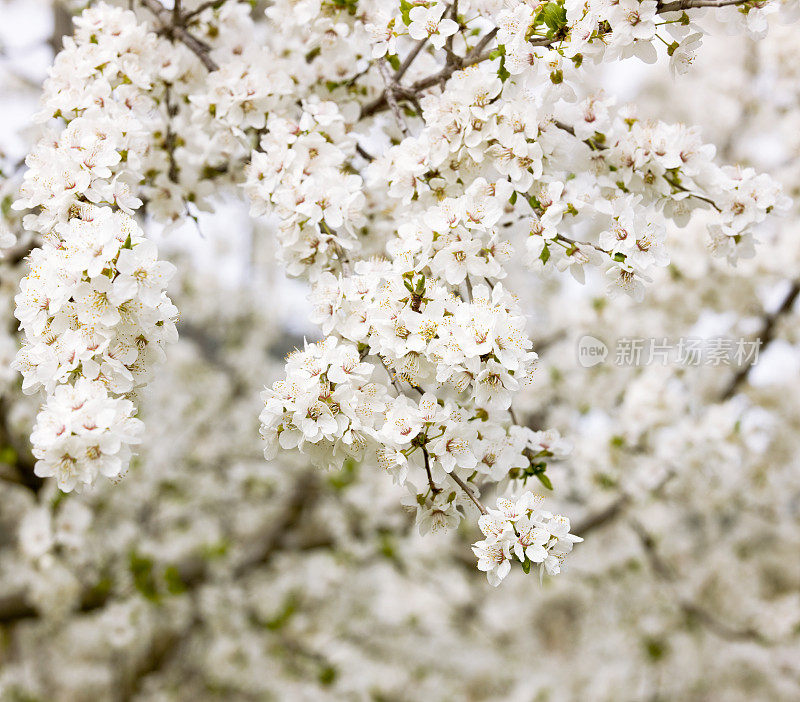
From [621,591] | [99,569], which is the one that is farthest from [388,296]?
[621,591]

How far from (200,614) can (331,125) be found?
462 centimetres

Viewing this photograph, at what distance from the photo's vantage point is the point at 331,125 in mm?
2064

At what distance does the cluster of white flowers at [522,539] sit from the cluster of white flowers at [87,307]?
0.76 meters

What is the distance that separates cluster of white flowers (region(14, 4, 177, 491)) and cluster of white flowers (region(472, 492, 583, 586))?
76 centimetres

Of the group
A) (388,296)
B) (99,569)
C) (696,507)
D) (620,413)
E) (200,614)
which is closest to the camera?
(388,296)

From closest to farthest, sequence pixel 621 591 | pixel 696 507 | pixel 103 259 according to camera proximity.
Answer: pixel 103 259, pixel 696 507, pixel 621 591

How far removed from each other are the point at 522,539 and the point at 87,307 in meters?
1.02

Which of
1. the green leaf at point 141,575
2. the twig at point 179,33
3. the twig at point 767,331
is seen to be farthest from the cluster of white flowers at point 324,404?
the twig at point 767,331

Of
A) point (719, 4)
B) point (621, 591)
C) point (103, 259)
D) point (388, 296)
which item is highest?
point (719, 4)

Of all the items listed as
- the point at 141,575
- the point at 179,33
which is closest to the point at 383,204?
the point at 179,33

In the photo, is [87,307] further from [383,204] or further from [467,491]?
[383,204]

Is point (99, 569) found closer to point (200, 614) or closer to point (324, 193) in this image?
point (200, 614)

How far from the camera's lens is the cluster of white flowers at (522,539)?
157 cm

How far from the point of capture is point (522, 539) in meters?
1.58
